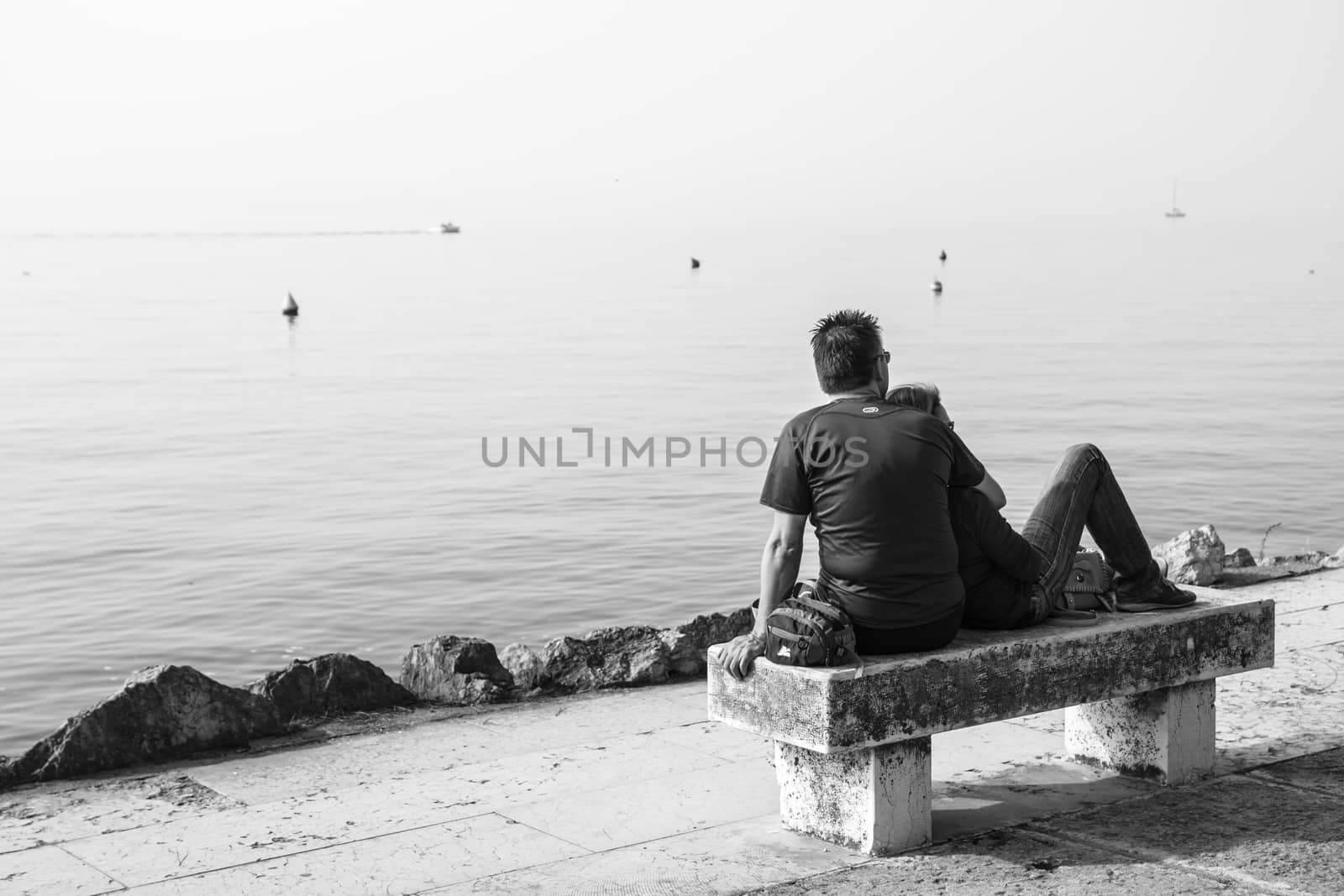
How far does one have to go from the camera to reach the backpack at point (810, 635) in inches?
201

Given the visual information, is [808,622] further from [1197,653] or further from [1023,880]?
[1197,653]

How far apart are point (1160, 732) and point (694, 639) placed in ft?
10.6

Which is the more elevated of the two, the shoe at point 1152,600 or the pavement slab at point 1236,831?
the shoe at point 1152,600

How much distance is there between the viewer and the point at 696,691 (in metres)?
8.09

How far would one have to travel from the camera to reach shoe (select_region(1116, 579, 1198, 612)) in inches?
234

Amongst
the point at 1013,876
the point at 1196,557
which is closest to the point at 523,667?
the point at 1013,876

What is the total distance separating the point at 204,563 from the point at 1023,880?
1310cm

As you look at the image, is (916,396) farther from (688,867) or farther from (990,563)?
(688,867)

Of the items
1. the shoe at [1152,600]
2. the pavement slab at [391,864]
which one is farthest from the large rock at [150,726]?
the shoe at [1152,600]

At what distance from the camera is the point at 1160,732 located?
593 cm

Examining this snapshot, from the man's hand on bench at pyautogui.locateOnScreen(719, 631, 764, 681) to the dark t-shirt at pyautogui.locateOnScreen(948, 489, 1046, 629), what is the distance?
808 millimetres

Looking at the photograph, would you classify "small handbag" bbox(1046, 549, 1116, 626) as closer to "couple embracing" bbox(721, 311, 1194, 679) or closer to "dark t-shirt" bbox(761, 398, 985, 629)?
"couple embracing" bbox(721, 311, 1194, 679)

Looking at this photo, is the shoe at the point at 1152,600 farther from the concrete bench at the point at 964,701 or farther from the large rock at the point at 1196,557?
the large rock at the point at 1196,557

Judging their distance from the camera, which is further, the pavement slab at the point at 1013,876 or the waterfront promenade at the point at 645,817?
the waterfront promenade at the point at 645,817
